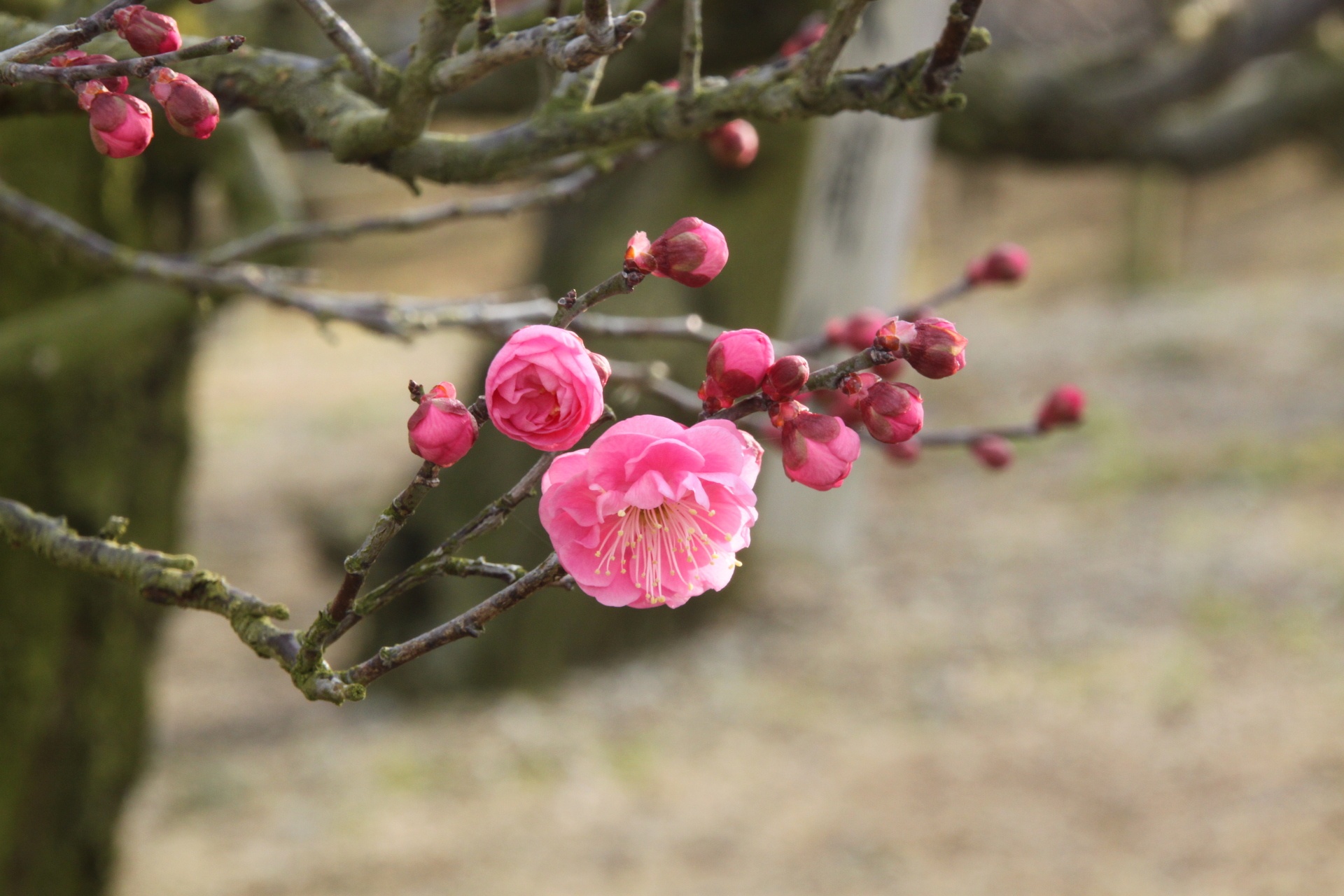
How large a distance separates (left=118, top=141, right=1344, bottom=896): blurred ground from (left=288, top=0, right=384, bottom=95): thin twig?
1698 mm

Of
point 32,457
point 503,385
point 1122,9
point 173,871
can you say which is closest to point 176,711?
point 173,871

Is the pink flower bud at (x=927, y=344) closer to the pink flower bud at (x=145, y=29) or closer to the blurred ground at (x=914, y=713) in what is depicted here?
the pink flower bud at (x=145, y=29)

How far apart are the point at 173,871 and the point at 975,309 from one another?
9334mm

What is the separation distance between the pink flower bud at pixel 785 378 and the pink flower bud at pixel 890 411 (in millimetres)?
31

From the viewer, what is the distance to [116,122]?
2.54 ft

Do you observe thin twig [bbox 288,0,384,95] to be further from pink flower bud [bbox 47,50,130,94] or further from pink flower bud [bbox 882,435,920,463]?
pink flower bud [bbox 882,435,920,463]

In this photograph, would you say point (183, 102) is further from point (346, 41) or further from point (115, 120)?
point (346, 41)

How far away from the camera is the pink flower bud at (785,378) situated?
0.76m

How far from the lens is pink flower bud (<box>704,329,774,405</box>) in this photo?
78 centimetres

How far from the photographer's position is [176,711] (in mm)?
4223

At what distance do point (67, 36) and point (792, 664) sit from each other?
12.7ft

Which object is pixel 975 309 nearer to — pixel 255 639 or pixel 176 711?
pixel 176 711

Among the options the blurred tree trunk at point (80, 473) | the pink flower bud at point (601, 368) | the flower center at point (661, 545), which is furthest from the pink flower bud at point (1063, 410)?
the blurred tree trunk at point (80, 473)

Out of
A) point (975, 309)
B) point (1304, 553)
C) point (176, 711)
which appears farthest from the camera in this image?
point (975, 309)
